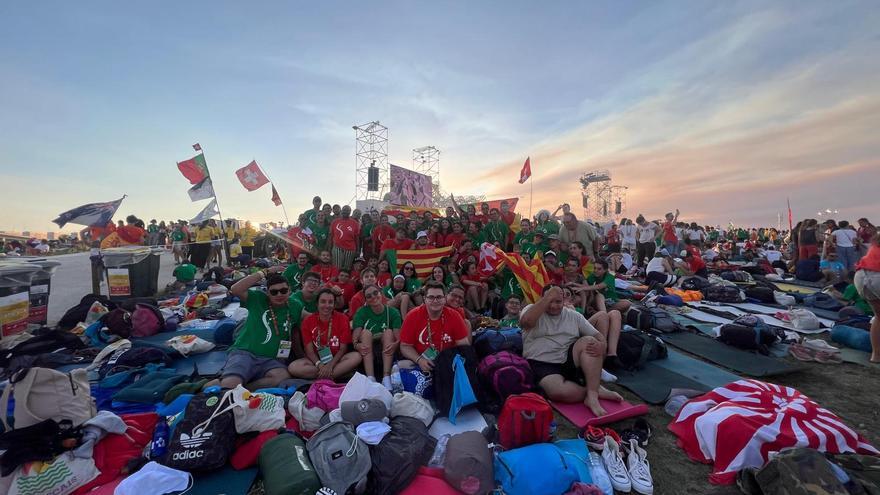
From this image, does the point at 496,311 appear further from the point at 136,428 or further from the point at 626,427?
the point at 136,428

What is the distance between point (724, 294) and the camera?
889 centimetres

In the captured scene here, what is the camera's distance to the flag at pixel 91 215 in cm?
816

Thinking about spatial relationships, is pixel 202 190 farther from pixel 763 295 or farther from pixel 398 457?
pixel 763 295

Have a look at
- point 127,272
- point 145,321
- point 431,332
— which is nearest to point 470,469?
point 431,332

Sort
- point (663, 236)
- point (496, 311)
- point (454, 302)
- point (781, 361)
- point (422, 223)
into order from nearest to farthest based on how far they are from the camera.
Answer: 1. point (781, 361)
2. point (454, 302)
3. point (496, 311)
4. point (422, 223)
5. point (663, 236)

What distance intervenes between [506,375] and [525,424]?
0.89m

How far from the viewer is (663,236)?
15.4 metres

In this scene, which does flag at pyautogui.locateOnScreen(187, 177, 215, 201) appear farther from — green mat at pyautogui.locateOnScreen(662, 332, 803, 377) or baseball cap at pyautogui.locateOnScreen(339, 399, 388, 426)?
green mat at pyautogui.locateOnScreen(662, 332, 803, 377)

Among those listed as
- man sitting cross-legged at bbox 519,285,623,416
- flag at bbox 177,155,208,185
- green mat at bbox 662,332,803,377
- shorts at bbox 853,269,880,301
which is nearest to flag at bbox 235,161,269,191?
flag at bbox 177,155,208,185

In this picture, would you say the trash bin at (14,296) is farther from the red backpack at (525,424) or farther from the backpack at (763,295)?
the backpack at (763,295)

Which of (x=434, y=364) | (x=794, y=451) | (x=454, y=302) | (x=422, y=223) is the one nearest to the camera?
(x=794, y=451)

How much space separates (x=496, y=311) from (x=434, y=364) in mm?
3097

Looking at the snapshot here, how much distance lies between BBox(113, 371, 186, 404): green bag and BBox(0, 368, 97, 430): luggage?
1004mm

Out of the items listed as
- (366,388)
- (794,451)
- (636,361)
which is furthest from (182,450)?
(636,361)
